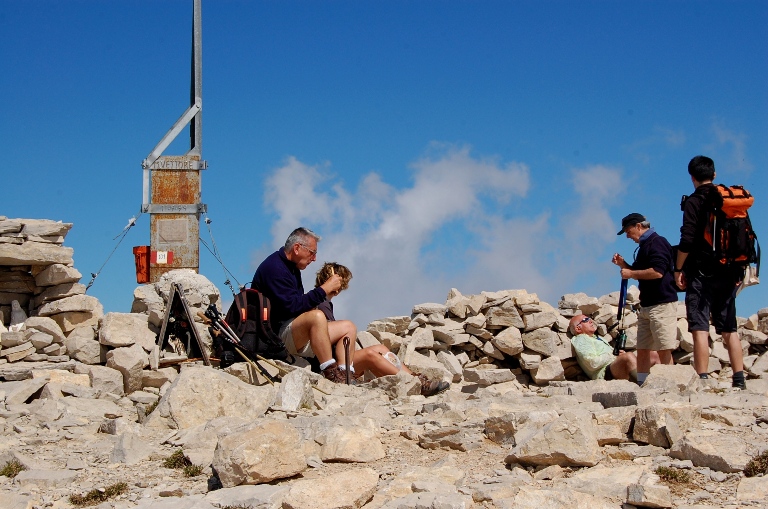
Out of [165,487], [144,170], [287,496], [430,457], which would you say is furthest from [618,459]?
[144,170]

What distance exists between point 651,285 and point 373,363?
3.05 m

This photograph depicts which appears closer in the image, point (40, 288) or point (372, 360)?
point (372, 360)

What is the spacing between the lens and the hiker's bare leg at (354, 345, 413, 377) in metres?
8.65

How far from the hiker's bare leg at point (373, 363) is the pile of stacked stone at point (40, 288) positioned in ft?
11.0

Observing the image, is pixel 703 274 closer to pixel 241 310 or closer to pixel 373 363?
pixel 373 363

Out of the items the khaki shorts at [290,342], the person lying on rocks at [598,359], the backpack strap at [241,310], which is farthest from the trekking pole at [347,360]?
the person lying on rocks at [598,359]

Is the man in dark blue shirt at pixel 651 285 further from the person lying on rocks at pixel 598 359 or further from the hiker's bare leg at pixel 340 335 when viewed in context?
the hiker's bare leg at pixel 340 335

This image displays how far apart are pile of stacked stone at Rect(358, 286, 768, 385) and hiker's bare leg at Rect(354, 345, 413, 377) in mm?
2080

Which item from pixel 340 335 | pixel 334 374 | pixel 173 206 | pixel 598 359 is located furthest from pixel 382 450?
pixel 173 206

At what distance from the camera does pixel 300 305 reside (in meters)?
8.56

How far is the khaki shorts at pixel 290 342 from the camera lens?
8680 millimetres

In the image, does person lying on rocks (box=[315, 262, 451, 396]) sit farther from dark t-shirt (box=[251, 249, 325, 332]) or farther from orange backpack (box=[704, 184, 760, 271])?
orange backpack (box=[704, 184, 760, 271])

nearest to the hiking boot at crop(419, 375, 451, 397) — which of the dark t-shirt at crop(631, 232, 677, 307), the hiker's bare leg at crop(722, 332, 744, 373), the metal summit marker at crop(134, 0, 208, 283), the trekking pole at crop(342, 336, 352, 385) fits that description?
the trekking pole at crop(342, 336, 352, 385)

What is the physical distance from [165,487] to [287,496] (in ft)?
3.12
